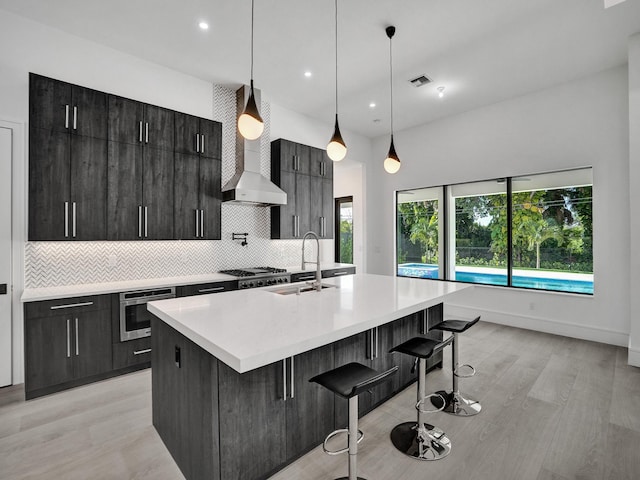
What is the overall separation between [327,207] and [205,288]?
2642mm

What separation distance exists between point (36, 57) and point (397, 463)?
15.3 feet

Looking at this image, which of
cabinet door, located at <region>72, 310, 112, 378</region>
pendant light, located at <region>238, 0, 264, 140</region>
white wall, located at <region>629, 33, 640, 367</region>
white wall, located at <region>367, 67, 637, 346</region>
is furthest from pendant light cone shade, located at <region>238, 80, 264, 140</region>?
white wall, located at <region>367, 67, 637, 346</region>

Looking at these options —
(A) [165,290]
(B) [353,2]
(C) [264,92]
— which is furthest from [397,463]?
(C) [264,92]

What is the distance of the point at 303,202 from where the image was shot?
202 inches

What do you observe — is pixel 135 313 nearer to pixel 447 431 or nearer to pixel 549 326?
pixel 447 431

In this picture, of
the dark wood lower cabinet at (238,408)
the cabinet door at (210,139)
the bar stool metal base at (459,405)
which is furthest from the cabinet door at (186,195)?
the bar stool metal base at (459,405)

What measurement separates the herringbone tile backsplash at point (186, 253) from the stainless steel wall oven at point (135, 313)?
2.05 feet

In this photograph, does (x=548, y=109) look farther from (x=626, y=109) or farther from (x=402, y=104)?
(x=402, y=104)

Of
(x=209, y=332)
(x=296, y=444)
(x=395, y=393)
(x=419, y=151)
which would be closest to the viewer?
(x=209, y=332)

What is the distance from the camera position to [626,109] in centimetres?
388

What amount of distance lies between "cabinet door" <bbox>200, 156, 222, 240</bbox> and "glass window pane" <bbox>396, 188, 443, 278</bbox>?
3.75 metres

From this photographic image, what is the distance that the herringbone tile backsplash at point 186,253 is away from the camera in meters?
3.17

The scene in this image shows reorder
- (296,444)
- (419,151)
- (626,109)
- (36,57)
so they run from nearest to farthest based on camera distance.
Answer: (296,444) < (36,57) < (626,109) < (419,151)

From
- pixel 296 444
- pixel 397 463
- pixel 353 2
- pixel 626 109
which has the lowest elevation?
pixel 397 463
